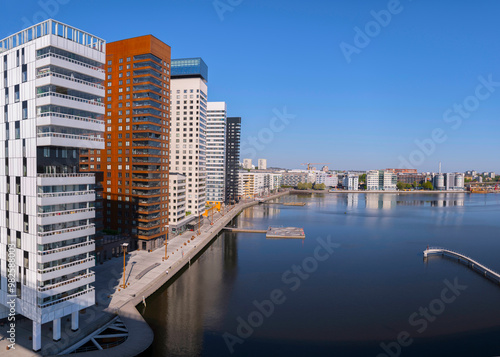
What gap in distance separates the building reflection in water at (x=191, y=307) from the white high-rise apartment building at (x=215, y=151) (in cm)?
6188

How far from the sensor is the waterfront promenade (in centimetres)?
2539

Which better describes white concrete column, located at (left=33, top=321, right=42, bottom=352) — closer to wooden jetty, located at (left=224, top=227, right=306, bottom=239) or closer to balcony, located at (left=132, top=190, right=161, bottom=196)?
balcony, located at (left=132, top=190, right=161, bottom=196)

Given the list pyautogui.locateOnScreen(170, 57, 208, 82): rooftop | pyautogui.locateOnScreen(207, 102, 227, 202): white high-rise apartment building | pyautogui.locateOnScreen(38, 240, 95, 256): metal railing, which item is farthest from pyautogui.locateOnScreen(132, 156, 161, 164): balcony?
pyautogui.locateOnScreen(207, 102, 227, 202): white high-rise apartment building

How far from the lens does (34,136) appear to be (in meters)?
25.3

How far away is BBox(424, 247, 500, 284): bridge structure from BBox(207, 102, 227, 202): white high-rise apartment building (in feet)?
235

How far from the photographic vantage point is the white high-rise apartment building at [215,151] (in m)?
116

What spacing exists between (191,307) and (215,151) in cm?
8457

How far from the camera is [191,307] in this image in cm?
3603

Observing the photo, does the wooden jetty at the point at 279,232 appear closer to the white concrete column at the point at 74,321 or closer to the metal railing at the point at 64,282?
the metal railing at the point at 64,282

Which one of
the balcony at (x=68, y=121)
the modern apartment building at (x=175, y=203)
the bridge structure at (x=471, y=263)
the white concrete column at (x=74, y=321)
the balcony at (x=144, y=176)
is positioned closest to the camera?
the balcony at (x=68, y=121)

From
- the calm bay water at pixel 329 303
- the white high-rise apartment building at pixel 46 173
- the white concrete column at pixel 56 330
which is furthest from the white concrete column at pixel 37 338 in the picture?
the calm bay water at pixel 329 303

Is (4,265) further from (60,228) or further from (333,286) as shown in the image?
(333,286)

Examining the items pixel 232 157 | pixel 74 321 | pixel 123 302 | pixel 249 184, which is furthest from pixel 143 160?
pixel 249 184

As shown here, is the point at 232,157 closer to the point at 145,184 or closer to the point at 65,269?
the point at 145,184
